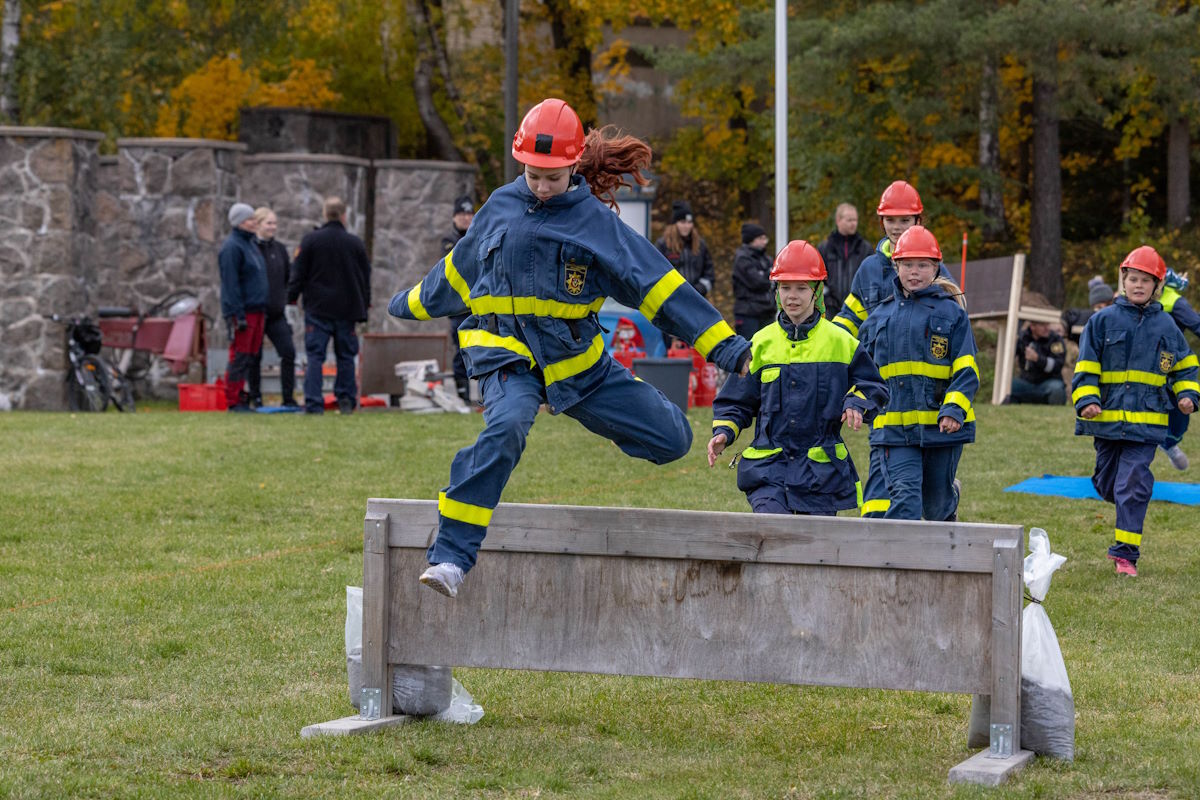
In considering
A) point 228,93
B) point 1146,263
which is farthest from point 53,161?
point 228,93

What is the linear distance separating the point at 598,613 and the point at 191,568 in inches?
170

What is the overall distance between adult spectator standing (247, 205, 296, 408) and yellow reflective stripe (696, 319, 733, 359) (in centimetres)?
1233

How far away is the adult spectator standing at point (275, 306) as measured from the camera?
17.9 meters

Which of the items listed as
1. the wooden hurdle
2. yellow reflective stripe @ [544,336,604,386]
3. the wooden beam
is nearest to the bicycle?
the wooden hurdle

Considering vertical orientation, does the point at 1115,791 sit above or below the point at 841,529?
below

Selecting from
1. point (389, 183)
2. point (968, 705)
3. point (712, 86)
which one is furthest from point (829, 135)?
point (968, 705)

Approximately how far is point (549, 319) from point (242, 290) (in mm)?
11953

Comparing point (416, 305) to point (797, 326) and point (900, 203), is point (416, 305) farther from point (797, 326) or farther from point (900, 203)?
point (900, 203)

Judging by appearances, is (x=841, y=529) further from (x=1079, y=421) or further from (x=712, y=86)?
(x=712, y=86)

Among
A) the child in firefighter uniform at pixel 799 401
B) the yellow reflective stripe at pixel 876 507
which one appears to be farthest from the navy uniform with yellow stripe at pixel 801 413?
the yellow reflective stripe at pixel 876 507

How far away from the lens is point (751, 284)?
59.6ft

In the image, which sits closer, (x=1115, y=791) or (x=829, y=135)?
(x=1115, y=791)

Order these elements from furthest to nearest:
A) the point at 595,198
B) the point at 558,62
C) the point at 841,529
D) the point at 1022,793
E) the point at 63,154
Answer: the point at 558,62 < the point at 63,154 < the point at 595,198 < the point at 841,529 < the point at 1022,793

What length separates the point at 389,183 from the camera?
23.4 meters
